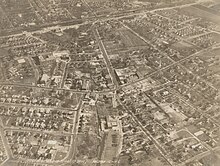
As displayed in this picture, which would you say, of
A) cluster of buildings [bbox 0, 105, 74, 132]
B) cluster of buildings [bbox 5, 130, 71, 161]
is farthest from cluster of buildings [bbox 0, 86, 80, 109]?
cluster of buildings [bbox 5, 130, 71, 161]

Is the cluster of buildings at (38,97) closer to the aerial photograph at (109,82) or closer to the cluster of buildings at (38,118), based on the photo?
the aerial photograph at (109,82)

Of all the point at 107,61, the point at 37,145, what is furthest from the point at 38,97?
the point at 107,61

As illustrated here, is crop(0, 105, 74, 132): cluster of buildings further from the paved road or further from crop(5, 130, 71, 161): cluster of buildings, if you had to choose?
the paved road

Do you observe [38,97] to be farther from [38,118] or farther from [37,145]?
[37,145]

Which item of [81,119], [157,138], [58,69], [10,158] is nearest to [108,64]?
[58,69]

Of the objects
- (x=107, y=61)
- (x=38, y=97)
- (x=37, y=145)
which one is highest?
(x=107, y=61)

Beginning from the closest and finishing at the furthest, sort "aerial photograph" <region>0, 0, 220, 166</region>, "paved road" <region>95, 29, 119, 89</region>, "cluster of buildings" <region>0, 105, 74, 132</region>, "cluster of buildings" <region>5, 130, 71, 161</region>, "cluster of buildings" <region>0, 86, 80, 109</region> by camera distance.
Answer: "cluster of buildings" <region>5, 130, 71, 161</region>
"aerial photograph" <region>0, 0, 220, 166</region>
"cluster of buildings" <region>0, 105, 74, 132</region>
"cluster of buildings" <region>0, 86, 80, 109</region>
"paved road" <region>95, 29, 119, 89</region>

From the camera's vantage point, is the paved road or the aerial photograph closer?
the aerial photograph

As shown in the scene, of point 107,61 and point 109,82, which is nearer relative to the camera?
point 109,82

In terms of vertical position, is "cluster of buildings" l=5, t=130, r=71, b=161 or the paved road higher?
the paved road
